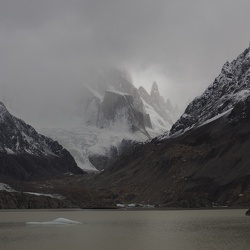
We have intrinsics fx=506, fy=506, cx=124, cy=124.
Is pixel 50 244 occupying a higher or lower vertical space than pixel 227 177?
lower

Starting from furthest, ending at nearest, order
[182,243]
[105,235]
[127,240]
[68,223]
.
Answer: [68,223] → [105,235] → [127,240] → [182,243]

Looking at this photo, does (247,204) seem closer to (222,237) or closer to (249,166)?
(249,166)

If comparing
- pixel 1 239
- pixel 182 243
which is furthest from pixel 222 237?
pixel 1 239

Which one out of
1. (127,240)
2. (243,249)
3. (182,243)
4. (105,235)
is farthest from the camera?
(105,235)

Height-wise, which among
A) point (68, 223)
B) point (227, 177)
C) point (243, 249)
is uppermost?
point (227, 177)

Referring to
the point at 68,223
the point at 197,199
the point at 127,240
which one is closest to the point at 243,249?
the point at 127,240

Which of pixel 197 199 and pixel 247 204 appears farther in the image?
pixel 197 199

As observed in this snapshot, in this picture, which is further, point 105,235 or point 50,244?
point 105,235

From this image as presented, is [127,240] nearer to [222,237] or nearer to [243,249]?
[222,237]

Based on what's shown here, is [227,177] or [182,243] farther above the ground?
[227,177]
